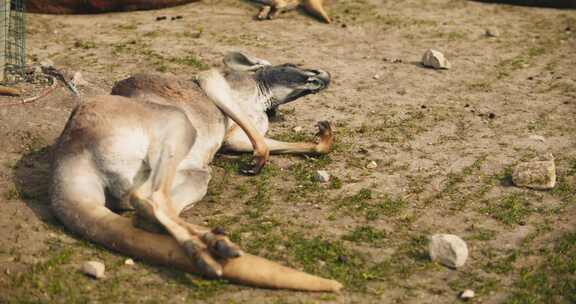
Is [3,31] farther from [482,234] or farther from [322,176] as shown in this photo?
[482,234]

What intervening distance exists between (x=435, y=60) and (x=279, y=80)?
2.31m

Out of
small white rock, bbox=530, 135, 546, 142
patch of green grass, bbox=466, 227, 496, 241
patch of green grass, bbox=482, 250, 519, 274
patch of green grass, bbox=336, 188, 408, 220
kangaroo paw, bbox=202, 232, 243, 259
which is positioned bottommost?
patch of green grass, bbox=336, 188, 408, 220

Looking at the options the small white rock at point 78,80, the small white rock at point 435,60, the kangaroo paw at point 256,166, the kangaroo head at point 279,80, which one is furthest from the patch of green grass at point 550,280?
the small white rock at point 78,80

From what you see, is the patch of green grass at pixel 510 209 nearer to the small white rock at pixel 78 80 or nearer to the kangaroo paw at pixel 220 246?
the kangaroo paw at pixel 220 246

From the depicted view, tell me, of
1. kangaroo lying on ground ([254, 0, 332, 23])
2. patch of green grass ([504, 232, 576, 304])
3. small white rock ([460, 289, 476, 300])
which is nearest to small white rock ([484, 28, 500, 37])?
kangaroo lying on ground ([254, 0, 332, 23])

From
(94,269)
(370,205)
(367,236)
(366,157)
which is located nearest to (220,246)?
(94,269)

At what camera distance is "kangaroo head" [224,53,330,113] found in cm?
600

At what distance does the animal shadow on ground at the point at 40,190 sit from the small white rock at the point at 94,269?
0.18 metres

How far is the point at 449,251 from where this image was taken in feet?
13.8

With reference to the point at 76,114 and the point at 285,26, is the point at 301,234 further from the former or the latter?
the point at 285,26

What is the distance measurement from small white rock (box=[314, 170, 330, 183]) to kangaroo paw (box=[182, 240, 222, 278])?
1.70 m

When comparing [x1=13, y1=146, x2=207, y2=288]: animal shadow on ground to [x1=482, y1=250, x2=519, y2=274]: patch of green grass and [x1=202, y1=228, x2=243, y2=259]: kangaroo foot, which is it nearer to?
[x1=202, y1=228, x2=243, y2=259]: kangaroo foot

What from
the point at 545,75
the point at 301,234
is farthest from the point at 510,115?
the point at 301,234

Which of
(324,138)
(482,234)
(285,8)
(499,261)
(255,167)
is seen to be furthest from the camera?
(285,8)
